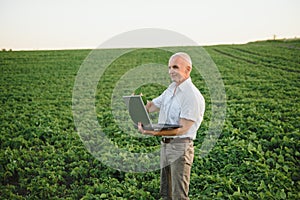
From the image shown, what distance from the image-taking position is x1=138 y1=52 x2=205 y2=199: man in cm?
374

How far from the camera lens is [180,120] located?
12.4 ft

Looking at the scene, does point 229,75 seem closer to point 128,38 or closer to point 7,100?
point 7,100

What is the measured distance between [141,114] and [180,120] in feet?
1.57

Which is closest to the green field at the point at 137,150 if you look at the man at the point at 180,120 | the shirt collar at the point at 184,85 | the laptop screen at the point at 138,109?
the man at the point at 180,120

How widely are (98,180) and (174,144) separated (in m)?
2.85

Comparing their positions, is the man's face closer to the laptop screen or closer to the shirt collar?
the shirt collar

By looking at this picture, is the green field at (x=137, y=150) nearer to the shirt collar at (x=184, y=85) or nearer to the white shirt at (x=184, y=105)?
the white shirt at (x=184, y=105)

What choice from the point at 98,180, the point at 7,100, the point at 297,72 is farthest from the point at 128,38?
the point at 297,72

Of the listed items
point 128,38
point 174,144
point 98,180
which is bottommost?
point 98,180

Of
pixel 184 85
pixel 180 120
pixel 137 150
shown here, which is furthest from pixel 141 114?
pixel 137 150

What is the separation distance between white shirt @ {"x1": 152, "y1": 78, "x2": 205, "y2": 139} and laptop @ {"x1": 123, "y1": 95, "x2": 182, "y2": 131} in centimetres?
15

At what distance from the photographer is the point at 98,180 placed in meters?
6.44

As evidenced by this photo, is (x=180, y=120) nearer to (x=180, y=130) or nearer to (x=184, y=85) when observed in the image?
(x=180, y=130)

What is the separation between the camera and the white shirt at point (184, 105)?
372 cm
